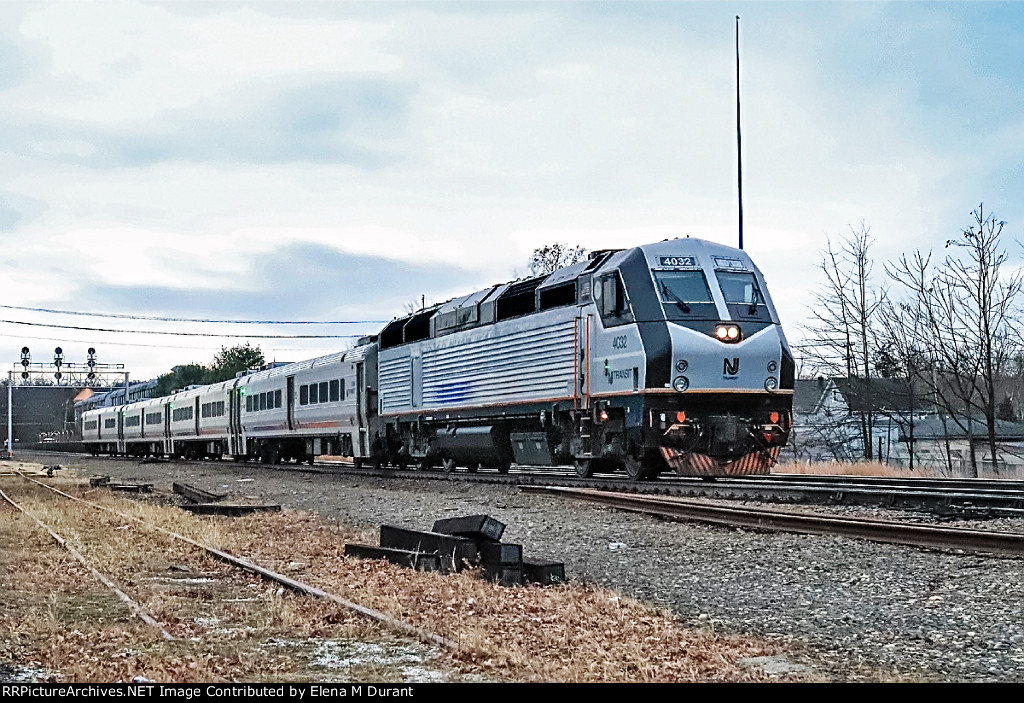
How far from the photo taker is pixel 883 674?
5.17m

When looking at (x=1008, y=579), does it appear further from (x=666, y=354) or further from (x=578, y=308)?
(x=578, y=308)

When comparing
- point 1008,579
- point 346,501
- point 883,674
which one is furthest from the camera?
point 346,501

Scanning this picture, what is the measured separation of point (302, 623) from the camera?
659 centimetres

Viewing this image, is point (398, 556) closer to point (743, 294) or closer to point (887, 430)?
point (743, 294)

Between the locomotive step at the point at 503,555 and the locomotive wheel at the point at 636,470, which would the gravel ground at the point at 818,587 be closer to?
the locomotive step at the point at 503,555

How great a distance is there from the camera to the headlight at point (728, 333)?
52.0 ft

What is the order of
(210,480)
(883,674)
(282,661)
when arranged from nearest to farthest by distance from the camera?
(883,674)
(282,661)
(210,480)

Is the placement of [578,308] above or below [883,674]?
above

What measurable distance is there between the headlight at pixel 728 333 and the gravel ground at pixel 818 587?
12.8ft

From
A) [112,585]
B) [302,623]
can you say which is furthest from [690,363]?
[302,623]

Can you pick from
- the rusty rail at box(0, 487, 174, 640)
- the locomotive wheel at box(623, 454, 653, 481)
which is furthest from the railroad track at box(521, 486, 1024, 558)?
the rusty rail at box(0, 487, 174, 640)

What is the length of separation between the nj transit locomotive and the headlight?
2cm

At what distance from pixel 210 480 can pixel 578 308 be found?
12.6 meters

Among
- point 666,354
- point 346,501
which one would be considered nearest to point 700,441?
point 666,354
